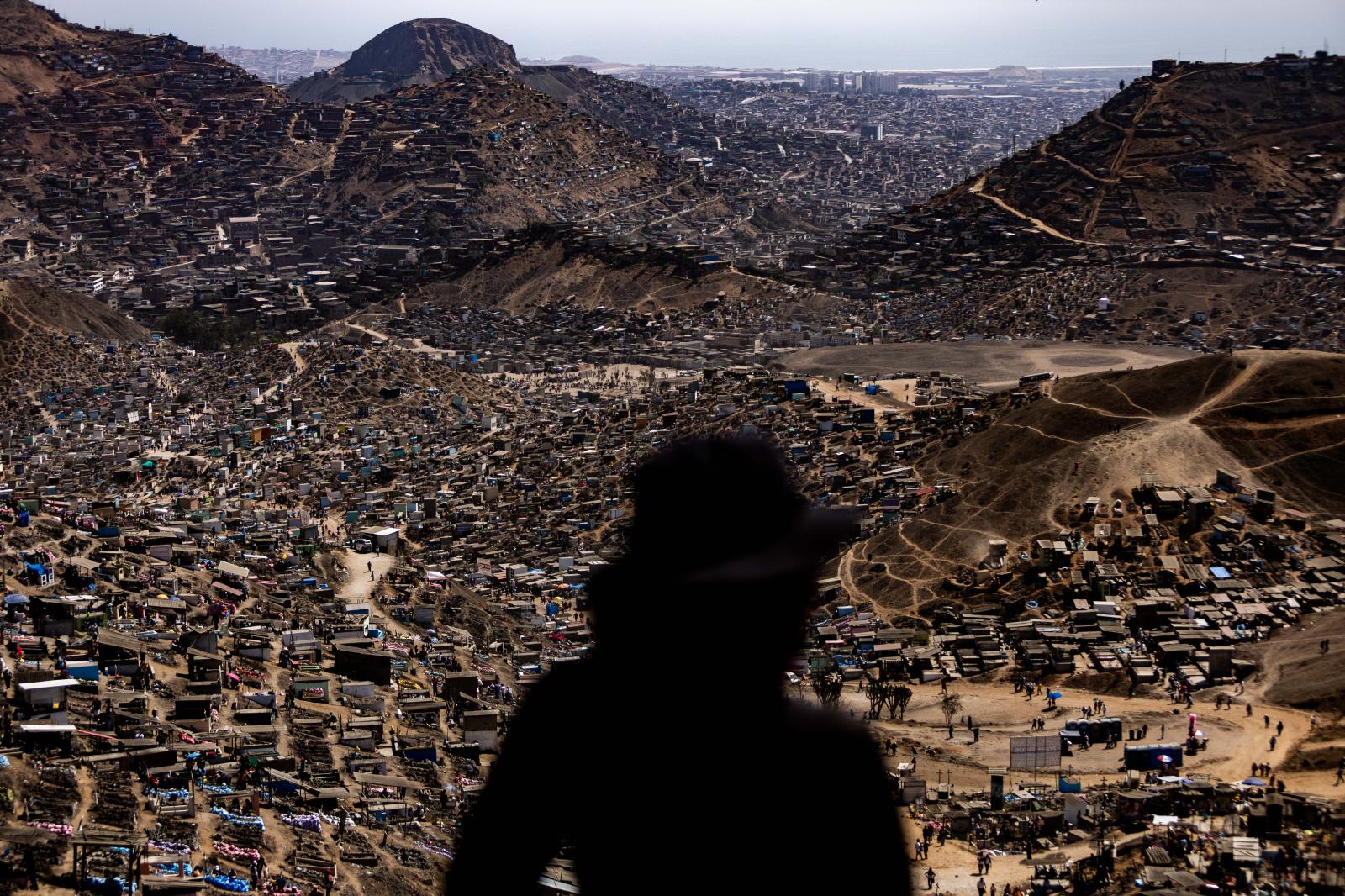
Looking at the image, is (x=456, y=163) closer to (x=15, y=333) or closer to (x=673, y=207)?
(x=673, y=207)

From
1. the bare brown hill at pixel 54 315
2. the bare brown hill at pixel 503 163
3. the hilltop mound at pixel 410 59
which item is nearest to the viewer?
the bare brown hill at pixel 54 315

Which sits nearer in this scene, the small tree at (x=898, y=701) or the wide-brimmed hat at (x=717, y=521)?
the wide-brimmed hat at (x=717, y=521)

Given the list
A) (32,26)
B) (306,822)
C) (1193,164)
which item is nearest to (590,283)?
(1193,164)

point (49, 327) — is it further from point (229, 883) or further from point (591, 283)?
point (229, 883)

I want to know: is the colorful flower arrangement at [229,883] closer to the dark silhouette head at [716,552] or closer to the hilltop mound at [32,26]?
the dark silhouette head at [716,552]

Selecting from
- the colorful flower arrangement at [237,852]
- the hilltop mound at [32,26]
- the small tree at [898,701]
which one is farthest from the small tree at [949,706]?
the hilltop mound at [32,26]

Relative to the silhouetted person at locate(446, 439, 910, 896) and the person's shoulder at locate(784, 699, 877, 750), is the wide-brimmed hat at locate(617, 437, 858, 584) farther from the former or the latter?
the person's shoulder at locate(784, 699, 877, 750)
